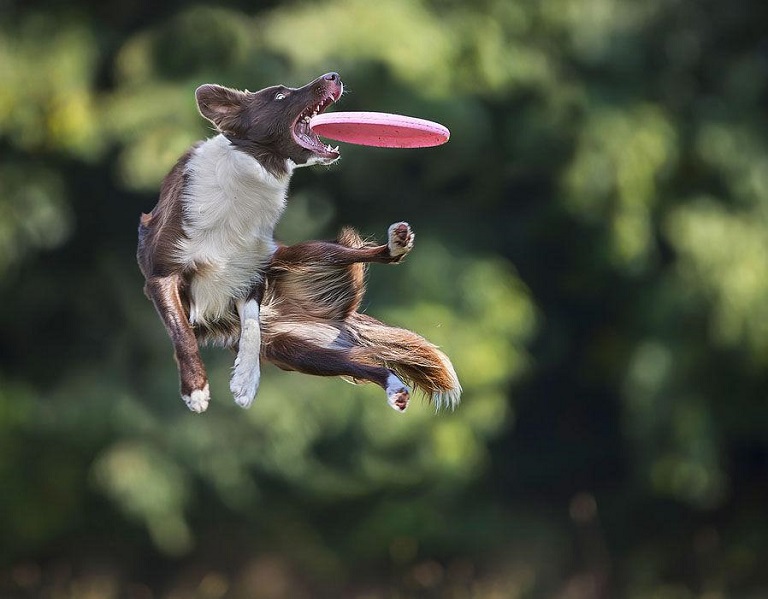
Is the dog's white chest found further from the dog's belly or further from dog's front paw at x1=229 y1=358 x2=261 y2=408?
dog's front paw at x1=229 y1=358 x2=261 y2=408

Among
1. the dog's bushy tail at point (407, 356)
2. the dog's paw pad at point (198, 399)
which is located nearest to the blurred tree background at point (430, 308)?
the dog's bushy tail at point (407, 356)

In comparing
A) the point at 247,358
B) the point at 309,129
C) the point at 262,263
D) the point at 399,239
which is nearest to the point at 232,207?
the point at 262,263

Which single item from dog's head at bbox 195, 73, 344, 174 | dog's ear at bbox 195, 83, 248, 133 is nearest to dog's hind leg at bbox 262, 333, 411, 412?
dog's head at bbox 195, 73, 344, 174

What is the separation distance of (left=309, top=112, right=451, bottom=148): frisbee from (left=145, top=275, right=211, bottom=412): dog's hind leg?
0.55 metres

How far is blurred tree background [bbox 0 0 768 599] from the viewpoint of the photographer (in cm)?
1273

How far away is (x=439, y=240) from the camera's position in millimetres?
14062

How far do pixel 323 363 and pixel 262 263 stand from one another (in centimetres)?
33

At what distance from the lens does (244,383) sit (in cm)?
374

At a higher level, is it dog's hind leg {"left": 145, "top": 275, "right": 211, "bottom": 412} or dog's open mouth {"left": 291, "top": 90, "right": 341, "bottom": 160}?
dog's open mouth {"left": 291, "top": 90, "right": 341, "bottom": 160}

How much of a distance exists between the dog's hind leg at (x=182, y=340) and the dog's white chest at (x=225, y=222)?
118mm

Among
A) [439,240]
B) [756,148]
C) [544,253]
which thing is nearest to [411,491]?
[439,240]

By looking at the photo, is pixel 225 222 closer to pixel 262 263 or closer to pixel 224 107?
pixel 262 263

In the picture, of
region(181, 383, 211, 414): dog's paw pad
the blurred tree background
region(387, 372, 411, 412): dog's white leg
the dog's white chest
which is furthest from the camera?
the blurred tree background

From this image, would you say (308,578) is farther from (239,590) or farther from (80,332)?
(80,332)
